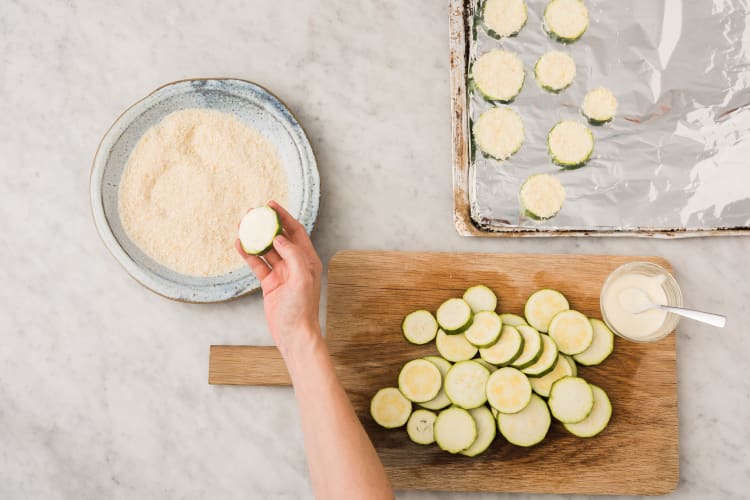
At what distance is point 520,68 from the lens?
2.28 meters

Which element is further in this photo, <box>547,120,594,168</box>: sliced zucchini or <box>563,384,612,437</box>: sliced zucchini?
<box>547,120,594,168</box>: sliced zucchini

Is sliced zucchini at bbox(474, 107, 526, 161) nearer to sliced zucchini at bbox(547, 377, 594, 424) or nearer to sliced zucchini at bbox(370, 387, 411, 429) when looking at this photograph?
sliced zucchini at bbox(547, 377, 594, 424)

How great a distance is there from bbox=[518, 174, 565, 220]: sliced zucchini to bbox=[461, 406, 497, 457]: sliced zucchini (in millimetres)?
769

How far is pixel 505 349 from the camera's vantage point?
2070 mm

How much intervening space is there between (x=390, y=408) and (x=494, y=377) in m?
0.40

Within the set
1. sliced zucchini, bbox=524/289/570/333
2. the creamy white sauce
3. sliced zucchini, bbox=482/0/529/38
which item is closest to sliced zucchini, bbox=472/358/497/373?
sliced zucchini, bbox=524/289/570/333

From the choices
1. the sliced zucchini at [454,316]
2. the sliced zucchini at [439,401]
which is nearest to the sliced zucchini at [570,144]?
the sliced zucchini at [454,316]

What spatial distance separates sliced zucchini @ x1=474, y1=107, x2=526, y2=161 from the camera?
7.36 feet

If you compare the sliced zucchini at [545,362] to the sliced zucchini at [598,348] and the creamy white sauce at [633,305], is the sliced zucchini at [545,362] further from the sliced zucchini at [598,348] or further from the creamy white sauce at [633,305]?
the creamy white sauce at [633,305]

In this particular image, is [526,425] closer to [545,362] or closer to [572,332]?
[545,362]

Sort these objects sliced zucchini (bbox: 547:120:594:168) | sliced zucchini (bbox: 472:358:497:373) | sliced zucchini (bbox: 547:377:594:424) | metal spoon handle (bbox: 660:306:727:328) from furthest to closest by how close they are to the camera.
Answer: sliced zucchini (bbox: 547:120:594:168)
sliced zucchini (bbox: 472:358:497:373)
sliced zucchini (bbox: 547:377:594:424)
metal spoon handle (bbox: 660:306:727:328)

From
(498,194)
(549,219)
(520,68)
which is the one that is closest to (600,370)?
(549,219)

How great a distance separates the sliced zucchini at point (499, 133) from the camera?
2.24 m

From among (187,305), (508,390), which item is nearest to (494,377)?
(508,390)
